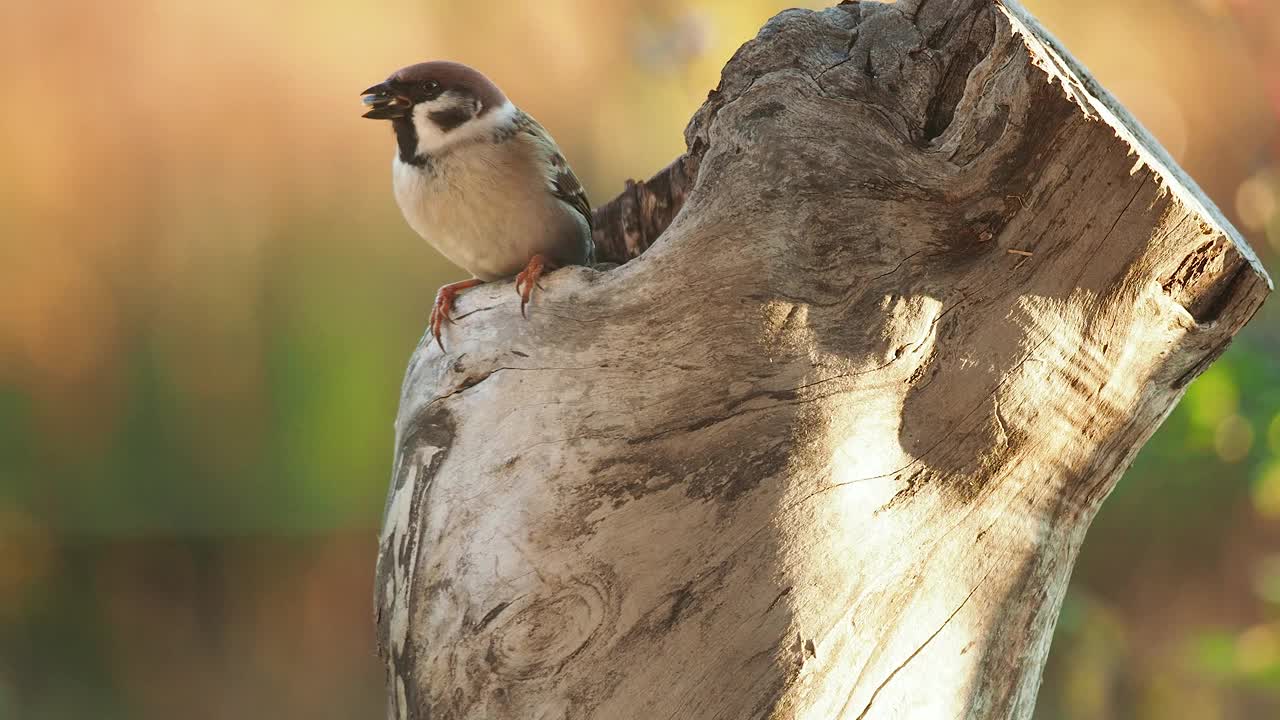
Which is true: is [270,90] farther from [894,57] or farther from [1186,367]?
[1186,367]

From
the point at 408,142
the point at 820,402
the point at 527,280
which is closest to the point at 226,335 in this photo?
the point at 408,142

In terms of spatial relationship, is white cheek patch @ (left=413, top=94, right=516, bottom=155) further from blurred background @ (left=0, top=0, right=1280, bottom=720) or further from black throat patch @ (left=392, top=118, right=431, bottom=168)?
blurred background @ (left=0, top=0, right=1280, bottom=720)

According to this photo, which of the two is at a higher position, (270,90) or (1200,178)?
(270,90)

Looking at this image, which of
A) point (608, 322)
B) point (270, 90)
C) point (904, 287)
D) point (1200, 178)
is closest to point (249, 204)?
point (270, 90)

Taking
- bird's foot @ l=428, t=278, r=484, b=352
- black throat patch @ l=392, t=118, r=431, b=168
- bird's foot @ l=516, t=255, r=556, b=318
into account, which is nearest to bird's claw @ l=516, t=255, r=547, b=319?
bird's foot @ l=516, t=255, r=556, b=318

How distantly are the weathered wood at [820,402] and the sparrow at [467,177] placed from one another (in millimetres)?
132

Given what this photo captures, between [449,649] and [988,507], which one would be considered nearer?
[449,649]

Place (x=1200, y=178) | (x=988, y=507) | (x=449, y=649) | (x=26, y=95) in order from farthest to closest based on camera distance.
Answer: (x=1200, y=178) < (x=26, y=95) < (x=988, y=507) < (x=449, y=649)

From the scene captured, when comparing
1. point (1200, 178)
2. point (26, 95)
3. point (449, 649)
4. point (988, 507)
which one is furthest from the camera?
point (1200, 178)

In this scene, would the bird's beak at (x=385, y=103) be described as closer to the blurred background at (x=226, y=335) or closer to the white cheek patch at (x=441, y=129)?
the white cheek patch at (x=441, y=129)

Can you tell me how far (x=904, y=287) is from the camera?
122 centimetres

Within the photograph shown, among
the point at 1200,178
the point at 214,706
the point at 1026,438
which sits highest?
the point at 214,706

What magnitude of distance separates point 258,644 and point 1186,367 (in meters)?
2.16

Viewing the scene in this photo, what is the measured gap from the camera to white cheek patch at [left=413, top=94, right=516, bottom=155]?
1.41 meters
